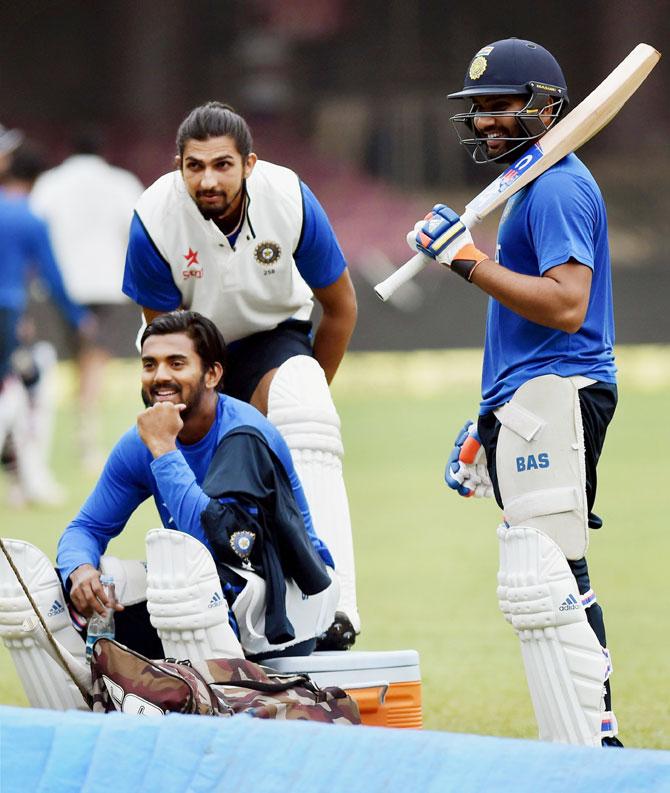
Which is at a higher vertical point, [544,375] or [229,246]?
[229,246]

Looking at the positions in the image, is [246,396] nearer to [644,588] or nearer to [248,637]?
[248,637]

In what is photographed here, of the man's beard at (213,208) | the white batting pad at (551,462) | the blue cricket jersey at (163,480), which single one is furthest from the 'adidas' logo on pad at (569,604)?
the man's beard at (213,208)

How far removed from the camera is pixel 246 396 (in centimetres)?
400

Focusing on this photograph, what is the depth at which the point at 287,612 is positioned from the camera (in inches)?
131

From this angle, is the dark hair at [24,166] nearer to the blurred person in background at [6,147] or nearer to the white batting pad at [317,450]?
the blurred person in background at [6,147]

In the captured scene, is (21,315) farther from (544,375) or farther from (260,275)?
(544,375)

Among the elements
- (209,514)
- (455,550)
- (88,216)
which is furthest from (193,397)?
(88,216)

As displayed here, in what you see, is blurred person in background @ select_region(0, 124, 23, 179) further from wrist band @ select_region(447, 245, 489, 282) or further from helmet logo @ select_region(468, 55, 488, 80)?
wrist band @ select_region(447, 245, 489, 282)

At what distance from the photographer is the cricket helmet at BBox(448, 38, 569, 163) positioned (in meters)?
3.08

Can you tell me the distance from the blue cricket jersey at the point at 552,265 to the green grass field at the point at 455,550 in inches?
36.5

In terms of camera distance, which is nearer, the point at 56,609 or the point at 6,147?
the point at 56,609

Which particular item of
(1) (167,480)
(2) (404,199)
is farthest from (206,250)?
(2) (404,199)

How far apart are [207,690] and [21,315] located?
5.51m

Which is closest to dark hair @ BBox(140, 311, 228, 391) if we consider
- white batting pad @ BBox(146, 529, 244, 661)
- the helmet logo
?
white batting pad @ BBox(146, 529, 244, 661)
